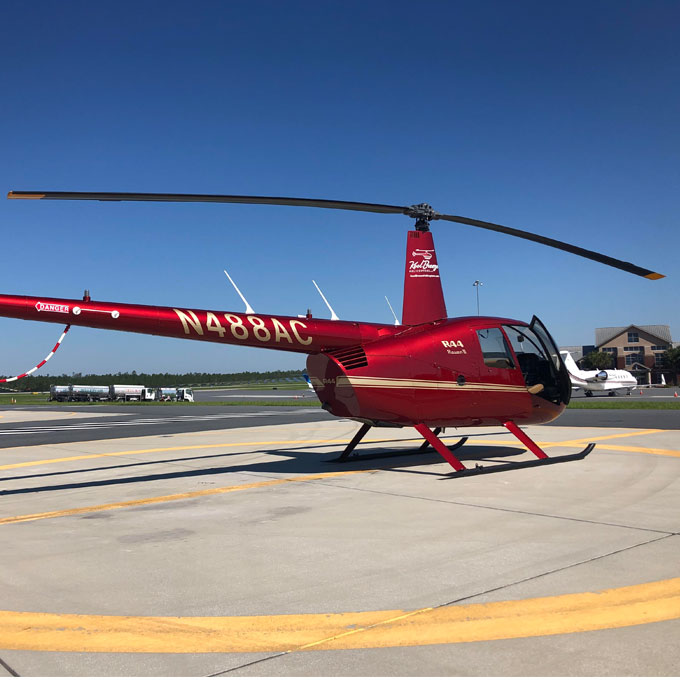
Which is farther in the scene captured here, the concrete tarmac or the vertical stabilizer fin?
the vertical stabilizer fin

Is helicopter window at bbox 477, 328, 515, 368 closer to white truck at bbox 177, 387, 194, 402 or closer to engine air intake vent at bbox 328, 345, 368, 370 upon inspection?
engine air intake vent at bbox 328, 345, 368, 370

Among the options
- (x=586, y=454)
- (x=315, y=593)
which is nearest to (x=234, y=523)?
(x=315, y=593)

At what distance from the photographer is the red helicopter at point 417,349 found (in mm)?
9352

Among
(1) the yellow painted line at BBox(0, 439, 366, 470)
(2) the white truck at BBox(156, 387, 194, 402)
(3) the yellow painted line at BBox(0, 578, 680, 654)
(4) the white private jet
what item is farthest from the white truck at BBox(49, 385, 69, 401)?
(3) the yellow painted line at BBox(0, 578, 680, 654)

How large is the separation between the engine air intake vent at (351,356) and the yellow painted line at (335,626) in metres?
6.04

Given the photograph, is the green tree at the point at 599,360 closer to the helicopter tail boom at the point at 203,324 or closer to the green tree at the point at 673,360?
the green tree at the point at 673,360

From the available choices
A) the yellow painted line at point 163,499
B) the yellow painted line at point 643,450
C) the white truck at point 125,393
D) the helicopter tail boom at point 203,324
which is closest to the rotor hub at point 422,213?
the helicopter tail boom at point 203,324

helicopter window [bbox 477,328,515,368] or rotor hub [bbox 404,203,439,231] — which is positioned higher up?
rotor hub [bbox 404,203,439,231]

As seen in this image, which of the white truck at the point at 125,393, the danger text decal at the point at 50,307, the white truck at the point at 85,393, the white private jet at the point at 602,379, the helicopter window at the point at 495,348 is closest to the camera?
the danger text decal at the point at 50,307

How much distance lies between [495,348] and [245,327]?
448cm

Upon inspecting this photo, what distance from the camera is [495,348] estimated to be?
10922 mm

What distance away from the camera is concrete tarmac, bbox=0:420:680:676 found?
3414 mm

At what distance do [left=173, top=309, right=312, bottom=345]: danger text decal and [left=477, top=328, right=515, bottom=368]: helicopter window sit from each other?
313 centimetres

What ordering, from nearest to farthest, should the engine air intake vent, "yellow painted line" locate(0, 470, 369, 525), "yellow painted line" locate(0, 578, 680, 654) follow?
"yellow painted line" locate(0, 578, 680, 654)
"yellow painted line" locate(0, 470, 369, 525)
the engine air intake vent
